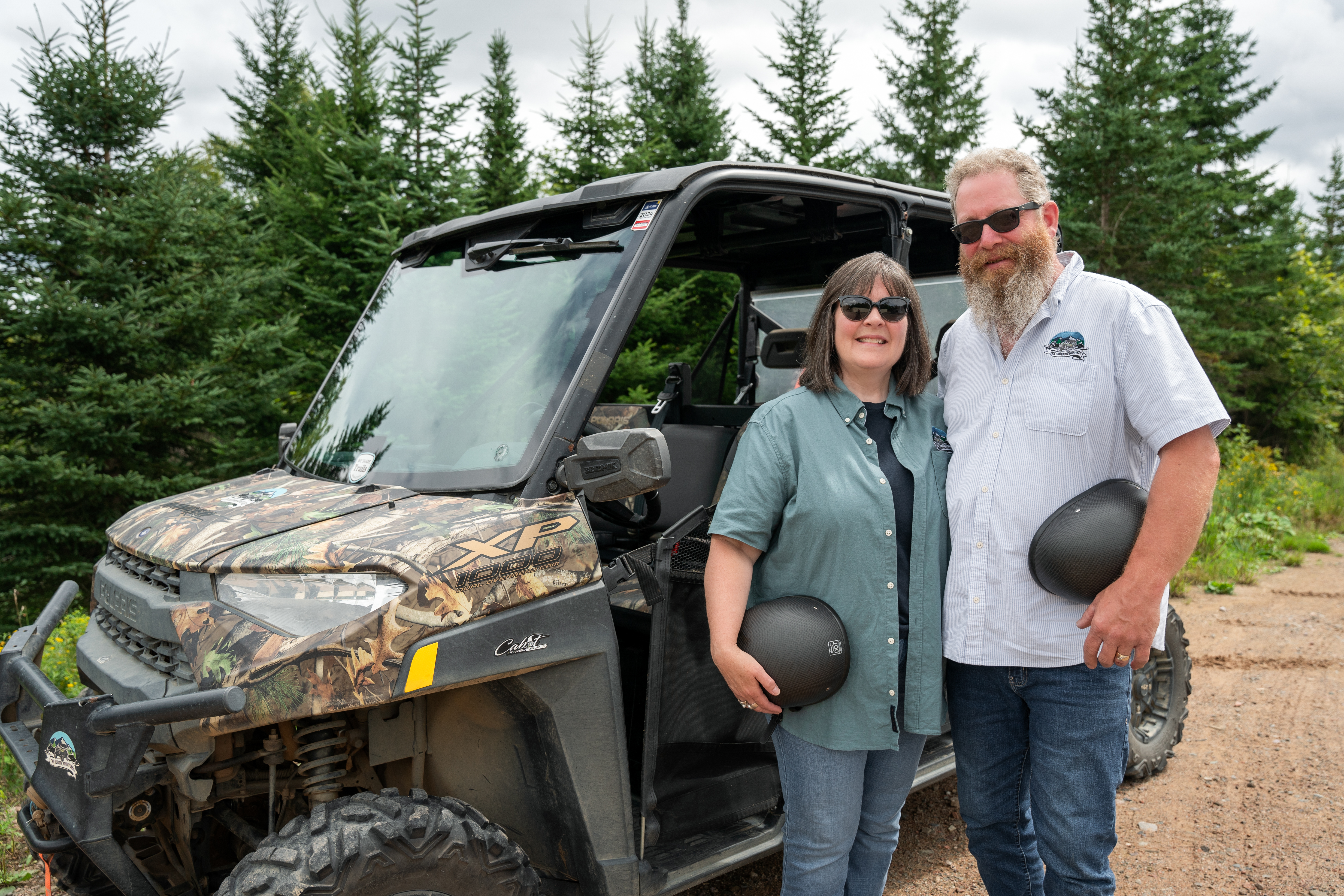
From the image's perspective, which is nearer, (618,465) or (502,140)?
(618,465)

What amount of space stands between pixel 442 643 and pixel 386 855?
48cm

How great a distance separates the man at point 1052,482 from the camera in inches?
81.1

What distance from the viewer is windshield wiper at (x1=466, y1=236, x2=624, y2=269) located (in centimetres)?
269

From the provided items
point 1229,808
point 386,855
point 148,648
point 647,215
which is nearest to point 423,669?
point 386,855

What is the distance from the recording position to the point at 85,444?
7.84 metres

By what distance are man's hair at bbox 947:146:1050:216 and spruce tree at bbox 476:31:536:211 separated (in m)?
9.77

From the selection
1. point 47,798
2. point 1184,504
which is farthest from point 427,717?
point 1184,504

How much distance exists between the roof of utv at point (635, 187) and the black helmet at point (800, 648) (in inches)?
50.7

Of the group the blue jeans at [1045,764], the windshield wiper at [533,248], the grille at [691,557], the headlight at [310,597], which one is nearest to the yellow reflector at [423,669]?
the headlight at [310,597]

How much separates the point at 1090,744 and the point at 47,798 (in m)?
2.45

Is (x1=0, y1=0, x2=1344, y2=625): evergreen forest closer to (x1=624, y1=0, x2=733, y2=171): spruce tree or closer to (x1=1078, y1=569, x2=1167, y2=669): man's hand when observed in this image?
(x1=624, y1=0, x2=733, y2=171): spruce tree

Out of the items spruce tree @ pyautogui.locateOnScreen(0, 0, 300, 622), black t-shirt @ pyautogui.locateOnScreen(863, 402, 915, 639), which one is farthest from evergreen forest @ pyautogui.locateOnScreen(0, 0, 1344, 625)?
black t-shirt @ pyautogui.locateOnScreen(863, 402, 915, 639)

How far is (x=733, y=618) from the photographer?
7.18 ft

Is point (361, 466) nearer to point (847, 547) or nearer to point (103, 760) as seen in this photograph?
point (103, 760)
